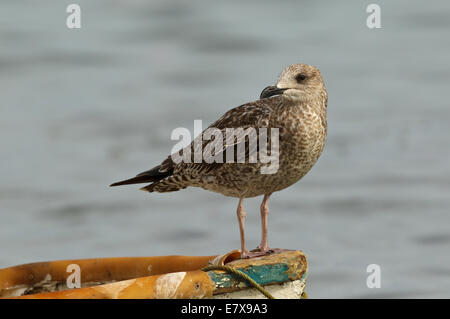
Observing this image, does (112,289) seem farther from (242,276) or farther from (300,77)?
(300,77)

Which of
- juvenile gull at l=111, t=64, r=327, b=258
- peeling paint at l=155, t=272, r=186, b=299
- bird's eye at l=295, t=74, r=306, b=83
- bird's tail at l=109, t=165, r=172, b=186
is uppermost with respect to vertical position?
bird's eye at l=295, t=74, r=306, b=83

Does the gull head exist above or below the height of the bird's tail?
above

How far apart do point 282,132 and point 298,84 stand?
1.35 feet

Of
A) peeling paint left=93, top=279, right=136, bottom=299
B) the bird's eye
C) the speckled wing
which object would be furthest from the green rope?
the bird's eye

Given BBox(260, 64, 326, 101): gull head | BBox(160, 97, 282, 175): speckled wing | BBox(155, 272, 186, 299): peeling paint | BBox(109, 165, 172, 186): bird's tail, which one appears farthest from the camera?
BBox(109, 165, 172, 186): bird's tail

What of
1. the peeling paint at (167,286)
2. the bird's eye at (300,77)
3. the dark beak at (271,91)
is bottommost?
the peeling paint at (167,286)

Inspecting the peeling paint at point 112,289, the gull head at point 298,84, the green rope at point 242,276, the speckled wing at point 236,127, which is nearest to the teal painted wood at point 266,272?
the green rope at point 242,276

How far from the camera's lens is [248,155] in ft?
32.5

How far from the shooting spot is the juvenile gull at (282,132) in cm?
971

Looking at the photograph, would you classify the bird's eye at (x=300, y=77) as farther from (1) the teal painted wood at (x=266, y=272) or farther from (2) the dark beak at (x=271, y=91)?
(1) the teal painted wood at (x=266, y=272)

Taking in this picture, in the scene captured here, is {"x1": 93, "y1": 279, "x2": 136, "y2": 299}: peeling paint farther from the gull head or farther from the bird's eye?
the bird's eye

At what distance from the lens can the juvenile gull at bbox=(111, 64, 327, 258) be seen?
31.9 ft

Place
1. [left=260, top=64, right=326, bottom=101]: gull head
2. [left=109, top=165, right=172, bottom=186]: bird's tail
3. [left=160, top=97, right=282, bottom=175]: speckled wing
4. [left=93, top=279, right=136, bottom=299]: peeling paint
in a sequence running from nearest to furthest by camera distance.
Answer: [left=93, top=279, right=136, bottom=299]: peeling paint
[left=260, top=64, right=326, bottom=101]: gull head
[left=160, top=97, right=282, bottom=175]: speckled wing
[left=109, top=165, right=172, bottom=186]: bird's tail

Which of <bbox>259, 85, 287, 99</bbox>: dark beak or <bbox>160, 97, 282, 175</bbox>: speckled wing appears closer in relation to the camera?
<bbox>259, 85, 287, 99</bbox>: dark beak
